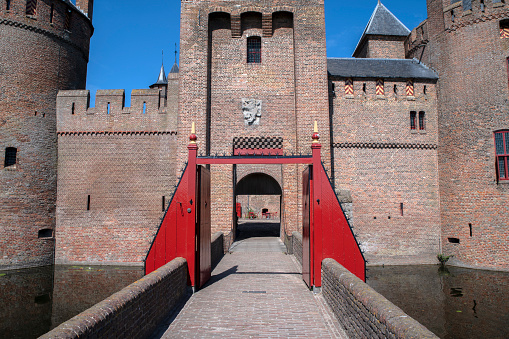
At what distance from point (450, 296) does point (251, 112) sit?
397 inches

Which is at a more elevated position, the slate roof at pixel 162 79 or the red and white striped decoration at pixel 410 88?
the slate roof at pixel 162 79

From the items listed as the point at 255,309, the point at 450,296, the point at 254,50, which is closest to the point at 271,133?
the point at 254,50

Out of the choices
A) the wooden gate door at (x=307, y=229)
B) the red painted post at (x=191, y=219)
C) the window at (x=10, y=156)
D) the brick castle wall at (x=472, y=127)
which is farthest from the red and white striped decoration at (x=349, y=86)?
the window at (x=10, y=156)

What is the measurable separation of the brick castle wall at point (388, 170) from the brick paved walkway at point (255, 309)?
851 centimetres

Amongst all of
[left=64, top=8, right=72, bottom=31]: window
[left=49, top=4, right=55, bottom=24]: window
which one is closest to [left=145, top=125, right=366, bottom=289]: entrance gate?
[left=49, top=4, right=55, bottom=24]: window

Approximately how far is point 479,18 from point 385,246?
36.5 feet

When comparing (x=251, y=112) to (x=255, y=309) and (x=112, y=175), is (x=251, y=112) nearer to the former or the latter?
(x=112, y=175)

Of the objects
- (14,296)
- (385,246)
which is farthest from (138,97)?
(385,246)

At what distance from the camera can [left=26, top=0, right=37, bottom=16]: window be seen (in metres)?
17.2

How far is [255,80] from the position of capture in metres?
15.3

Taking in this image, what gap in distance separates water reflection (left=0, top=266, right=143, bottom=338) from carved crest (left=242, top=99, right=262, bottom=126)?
27.6 feet

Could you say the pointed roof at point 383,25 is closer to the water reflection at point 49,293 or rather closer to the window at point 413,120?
the window at point 413,120

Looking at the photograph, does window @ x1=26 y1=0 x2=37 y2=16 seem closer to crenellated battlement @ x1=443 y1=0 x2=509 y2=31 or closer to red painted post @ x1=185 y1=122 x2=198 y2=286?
red painted post @ x1=185 y1=122 x2=198 y2=286

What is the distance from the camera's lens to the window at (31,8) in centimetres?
1725
